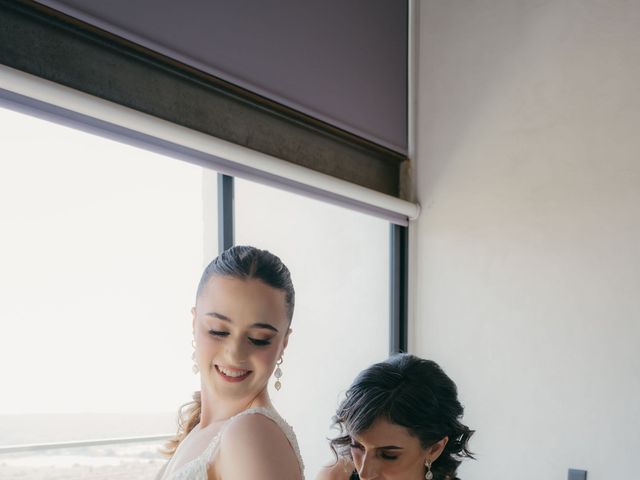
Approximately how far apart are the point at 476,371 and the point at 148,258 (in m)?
1.70

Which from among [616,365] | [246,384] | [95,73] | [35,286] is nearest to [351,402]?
[246,384]

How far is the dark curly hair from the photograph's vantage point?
171cm

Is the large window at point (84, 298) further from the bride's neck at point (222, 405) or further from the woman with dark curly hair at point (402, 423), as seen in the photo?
the bride's neck at point (222, 405)

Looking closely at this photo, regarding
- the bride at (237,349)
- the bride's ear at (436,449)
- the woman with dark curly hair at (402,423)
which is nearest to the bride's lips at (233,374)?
the bride at (237,349)

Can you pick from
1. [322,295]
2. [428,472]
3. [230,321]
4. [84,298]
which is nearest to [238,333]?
[230,321]

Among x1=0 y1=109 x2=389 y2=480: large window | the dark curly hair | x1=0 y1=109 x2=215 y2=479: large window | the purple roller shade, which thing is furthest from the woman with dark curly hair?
x1=0 y1=109 x2=215 y2=479: large window

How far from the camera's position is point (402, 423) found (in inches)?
67.1

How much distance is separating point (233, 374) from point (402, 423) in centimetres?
82

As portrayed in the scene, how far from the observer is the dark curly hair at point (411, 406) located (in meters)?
1.71

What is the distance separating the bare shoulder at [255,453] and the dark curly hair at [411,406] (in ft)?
2.67

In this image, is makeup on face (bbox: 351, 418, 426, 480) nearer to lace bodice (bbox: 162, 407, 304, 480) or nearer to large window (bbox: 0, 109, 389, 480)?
lace bodice (bbox: 162, 407, 304, 480)

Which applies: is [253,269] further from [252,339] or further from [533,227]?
[533,227]

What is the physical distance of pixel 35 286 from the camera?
10.4ft

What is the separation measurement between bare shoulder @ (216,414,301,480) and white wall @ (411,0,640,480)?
2.44 metres
